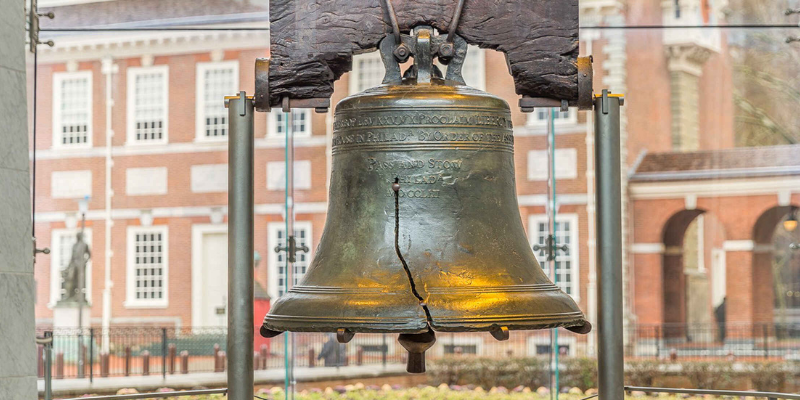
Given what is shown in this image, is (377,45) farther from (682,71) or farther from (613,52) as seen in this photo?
(682,71)

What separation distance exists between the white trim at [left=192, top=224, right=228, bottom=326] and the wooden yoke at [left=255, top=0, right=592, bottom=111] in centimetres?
2152

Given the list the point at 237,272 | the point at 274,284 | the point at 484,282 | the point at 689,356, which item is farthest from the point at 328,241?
the point at 274,284

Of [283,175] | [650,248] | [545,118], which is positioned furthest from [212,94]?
[650,248]

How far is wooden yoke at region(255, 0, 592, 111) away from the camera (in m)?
3.79

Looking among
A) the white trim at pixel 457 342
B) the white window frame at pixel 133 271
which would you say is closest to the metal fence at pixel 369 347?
the white trim at pixel 457 342

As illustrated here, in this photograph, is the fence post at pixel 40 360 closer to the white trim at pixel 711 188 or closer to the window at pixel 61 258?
the window at pixel 61 258

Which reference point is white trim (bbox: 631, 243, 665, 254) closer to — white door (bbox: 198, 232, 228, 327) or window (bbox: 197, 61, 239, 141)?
white door (bbox: 198, 232, 228, 327)

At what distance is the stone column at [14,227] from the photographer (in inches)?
142

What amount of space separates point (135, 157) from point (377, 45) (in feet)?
76.3

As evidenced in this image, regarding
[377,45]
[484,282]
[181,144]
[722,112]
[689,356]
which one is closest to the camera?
[484,282]

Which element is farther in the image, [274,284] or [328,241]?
[274,284]

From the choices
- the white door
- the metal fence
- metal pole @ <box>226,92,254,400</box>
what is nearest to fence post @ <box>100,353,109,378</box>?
the metal fence

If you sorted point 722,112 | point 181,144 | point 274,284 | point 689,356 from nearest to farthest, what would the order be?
point 689,356
point 274,284
point 181,144
point 722,112

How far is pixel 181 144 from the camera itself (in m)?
26.0
